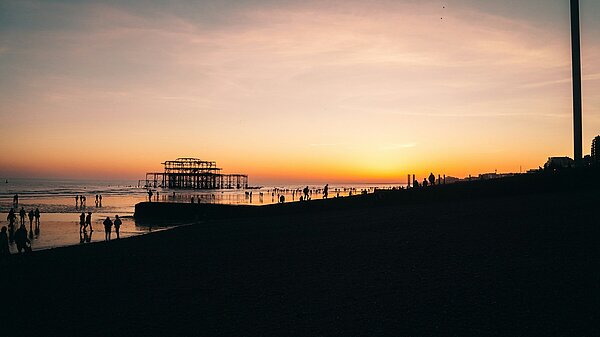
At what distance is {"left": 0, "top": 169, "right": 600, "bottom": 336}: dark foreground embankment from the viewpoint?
7328mm

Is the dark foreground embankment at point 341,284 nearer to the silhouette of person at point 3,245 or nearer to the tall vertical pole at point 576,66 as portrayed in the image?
the silhouette of person at point 3,245

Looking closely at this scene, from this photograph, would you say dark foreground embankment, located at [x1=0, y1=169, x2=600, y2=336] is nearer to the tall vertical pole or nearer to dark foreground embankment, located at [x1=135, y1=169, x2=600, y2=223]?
dark foreground embankment, located at [x1=135, y1=169, x2=600, y2=223]

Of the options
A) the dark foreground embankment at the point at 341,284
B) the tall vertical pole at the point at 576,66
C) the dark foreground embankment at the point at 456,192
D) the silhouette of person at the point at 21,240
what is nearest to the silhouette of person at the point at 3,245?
the dark foreground embankment at the point at 341,284

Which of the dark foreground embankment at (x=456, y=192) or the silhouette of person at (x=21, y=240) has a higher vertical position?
the dark foreground embankment at (x=456, y=192)

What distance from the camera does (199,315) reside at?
323 inches

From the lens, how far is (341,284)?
966 cm

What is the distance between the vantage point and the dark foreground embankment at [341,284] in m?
7.33

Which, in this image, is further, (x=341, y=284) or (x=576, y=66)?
(x=576, y=66)

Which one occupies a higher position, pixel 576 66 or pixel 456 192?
pixel 576 66

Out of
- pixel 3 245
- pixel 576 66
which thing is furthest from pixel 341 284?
pixel 576 66

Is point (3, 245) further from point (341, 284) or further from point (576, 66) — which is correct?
point (576, 66)

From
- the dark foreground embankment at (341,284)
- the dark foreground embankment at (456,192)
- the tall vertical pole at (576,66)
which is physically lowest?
the dark foreground embankment at (341,284)

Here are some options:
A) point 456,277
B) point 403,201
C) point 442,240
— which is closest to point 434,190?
point 403,201

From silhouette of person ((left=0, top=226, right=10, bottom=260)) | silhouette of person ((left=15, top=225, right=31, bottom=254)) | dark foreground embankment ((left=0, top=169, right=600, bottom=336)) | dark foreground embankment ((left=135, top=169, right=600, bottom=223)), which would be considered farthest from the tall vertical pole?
silhouette of person ((left=0, top=226, right=10, bottom=260))
